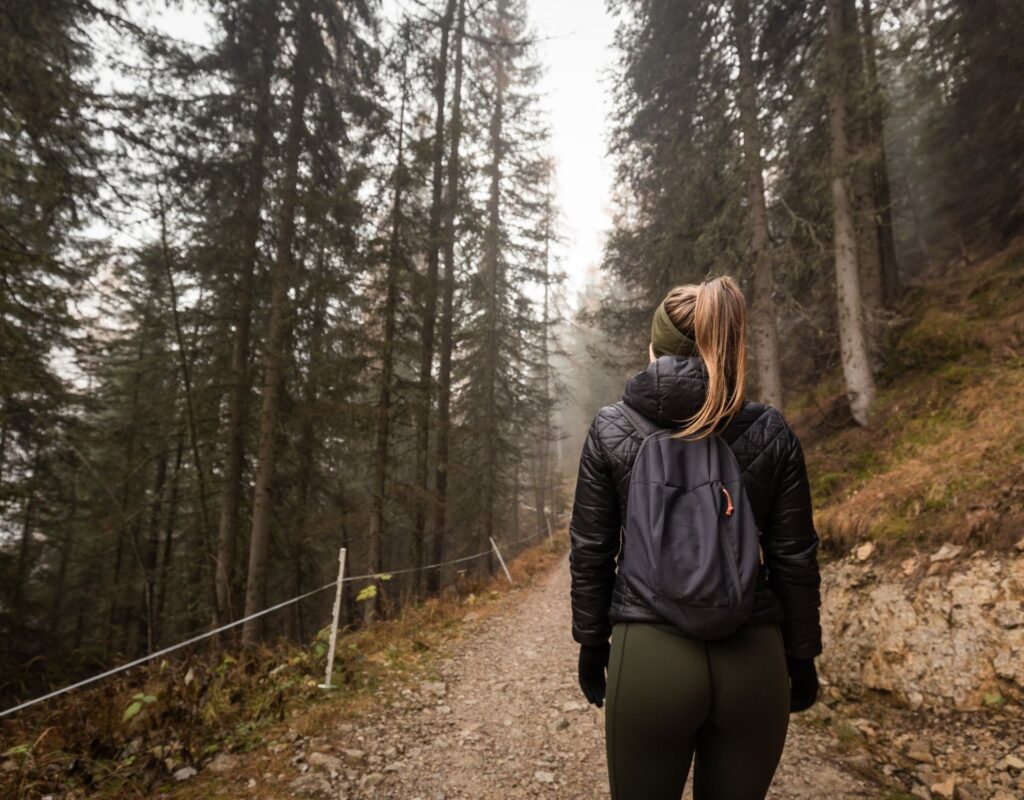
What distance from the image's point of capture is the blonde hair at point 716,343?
154 centimetres

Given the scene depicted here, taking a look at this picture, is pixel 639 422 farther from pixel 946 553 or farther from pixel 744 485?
pixel 946 553

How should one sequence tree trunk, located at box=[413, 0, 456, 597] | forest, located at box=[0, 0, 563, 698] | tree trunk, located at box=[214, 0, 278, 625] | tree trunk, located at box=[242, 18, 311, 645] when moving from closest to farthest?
forest, located at box=[0, 0, 563, 698] → tree trunk, located at box=[242, 18, 311, 645] → tree trunk, located at box=[214, 0, 278, 625] → tree trunk, located at box=[413, 0, 456, 597]

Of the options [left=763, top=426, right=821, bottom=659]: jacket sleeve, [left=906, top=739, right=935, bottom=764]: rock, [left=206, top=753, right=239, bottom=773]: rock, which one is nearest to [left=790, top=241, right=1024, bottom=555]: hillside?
[left=906, top=739, right=935, bottom=764]: rock

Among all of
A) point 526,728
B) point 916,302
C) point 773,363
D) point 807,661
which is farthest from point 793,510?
point 916,302

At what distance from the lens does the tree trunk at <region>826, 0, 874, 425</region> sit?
8188 mm

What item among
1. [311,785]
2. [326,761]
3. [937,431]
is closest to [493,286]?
[937,431]

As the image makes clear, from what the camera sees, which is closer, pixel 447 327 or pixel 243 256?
pixel 243 256

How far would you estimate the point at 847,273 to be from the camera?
8.18 meters

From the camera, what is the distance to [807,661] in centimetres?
174

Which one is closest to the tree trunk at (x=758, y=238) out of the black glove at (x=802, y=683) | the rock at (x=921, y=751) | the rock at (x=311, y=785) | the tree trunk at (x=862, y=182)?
the tree trunk at (x=862, y=182)

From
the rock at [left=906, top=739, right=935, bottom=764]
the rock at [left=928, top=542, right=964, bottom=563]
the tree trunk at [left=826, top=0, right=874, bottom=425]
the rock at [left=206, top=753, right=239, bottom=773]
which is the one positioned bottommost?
the rock at [left=206, top=753, right=239, bottom=773]

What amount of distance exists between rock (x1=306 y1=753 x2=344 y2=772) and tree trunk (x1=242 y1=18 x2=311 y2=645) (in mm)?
5218

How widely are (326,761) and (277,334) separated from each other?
6781 millimetres

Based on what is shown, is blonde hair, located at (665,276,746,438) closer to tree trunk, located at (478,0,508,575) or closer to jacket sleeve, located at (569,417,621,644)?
jacket sleeve, located at (569,417,621,644)
